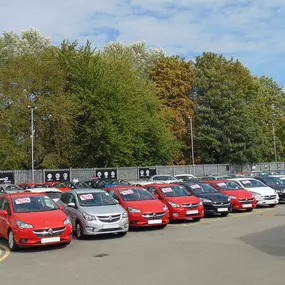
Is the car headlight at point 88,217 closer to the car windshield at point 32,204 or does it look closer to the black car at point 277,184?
the car windshield at point 32,204

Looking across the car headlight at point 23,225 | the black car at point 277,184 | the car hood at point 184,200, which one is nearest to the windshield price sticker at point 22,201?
the car headlight at point 23,225

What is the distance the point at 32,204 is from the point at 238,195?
9865 mm

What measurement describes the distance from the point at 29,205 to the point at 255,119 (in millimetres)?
53282

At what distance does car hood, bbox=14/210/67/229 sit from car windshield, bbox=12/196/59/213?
1.11 ft

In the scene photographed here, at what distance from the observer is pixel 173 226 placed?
14.6 meters

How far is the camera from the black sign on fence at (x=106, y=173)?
3856 cm

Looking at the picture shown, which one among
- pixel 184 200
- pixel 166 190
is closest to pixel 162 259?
pixel 184 200

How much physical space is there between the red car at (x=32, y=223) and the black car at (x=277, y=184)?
14026 mm

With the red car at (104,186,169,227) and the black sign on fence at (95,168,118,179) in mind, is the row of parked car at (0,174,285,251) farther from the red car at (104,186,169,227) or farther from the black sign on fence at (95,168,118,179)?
the black sign on fence at (95,168,118,179)

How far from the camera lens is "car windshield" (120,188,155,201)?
1478cm

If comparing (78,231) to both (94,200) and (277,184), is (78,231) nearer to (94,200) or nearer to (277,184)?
(94,200)

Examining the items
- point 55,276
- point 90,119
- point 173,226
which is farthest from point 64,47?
point 55,276

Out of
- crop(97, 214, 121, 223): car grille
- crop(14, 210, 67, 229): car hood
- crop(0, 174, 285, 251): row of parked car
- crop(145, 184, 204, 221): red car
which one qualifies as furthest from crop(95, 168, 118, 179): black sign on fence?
crop(14, 210, 67, 229): car hood

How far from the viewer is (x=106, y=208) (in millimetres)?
12695
